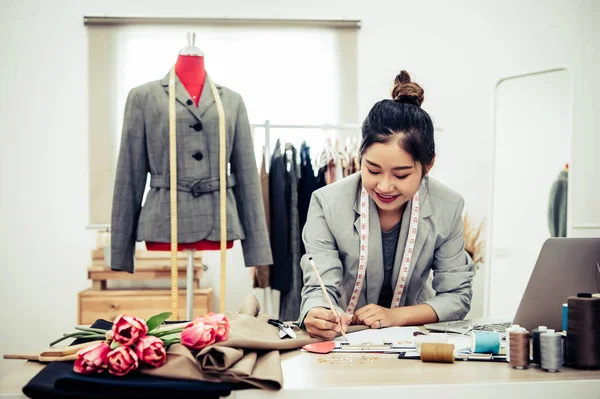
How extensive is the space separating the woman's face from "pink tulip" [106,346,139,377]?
93cm

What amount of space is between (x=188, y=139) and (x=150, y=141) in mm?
163

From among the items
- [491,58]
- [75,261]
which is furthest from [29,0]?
[491,58]

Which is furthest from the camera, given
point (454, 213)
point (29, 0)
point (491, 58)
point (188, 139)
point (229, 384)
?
point (491, 58)

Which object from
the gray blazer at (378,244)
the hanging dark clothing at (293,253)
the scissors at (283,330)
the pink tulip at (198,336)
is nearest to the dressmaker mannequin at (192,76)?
the gray blazer at (378,244)

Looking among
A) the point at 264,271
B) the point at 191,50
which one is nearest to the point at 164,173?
the point at 191,50

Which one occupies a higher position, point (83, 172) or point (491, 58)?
point (491, 58)

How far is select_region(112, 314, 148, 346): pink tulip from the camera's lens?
1.22 meters

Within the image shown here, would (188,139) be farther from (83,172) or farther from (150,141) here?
(83,172)

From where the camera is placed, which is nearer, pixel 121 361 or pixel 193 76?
pixel 121 361

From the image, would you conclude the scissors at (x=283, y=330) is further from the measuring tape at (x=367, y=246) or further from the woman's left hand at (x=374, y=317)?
the measuring tape at (x=367, y=246)

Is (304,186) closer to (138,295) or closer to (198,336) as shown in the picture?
(138,295)

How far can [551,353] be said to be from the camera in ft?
4.40

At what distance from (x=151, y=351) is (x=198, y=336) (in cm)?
11

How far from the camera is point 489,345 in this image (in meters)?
1.47
